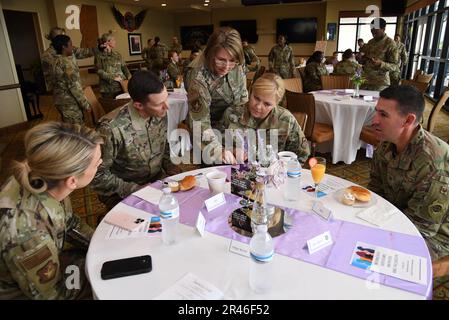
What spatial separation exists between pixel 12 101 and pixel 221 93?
210 inches

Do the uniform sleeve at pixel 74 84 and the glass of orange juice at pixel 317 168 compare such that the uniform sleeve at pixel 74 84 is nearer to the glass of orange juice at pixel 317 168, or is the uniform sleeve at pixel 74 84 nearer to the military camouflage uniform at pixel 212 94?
the military camouflage uniform at pixel 212 94

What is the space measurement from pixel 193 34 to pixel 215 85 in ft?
46.6

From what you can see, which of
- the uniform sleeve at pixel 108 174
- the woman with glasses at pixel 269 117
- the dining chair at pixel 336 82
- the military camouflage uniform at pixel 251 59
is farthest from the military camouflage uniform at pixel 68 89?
the military camouflage uniform at pixel 251 59

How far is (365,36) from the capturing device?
11953mm

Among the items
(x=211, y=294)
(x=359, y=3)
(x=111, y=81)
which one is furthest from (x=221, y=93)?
(x=359, y=3)

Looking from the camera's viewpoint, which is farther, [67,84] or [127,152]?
[67,84]

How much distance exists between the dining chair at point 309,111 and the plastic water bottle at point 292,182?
211 centimetres

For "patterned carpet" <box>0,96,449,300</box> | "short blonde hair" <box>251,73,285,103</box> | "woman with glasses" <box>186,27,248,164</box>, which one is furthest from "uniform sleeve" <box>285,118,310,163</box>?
"patterned carpet" <box>0,96,449,300</box>

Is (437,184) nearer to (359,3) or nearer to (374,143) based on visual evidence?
(374,143)

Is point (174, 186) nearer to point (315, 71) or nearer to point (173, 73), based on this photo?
point (173, 73)

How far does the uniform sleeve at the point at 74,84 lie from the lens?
4418mm

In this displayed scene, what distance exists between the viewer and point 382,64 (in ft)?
17.1

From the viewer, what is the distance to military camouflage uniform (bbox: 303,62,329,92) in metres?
5.92

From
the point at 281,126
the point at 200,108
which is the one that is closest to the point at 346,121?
the point at 281,126
